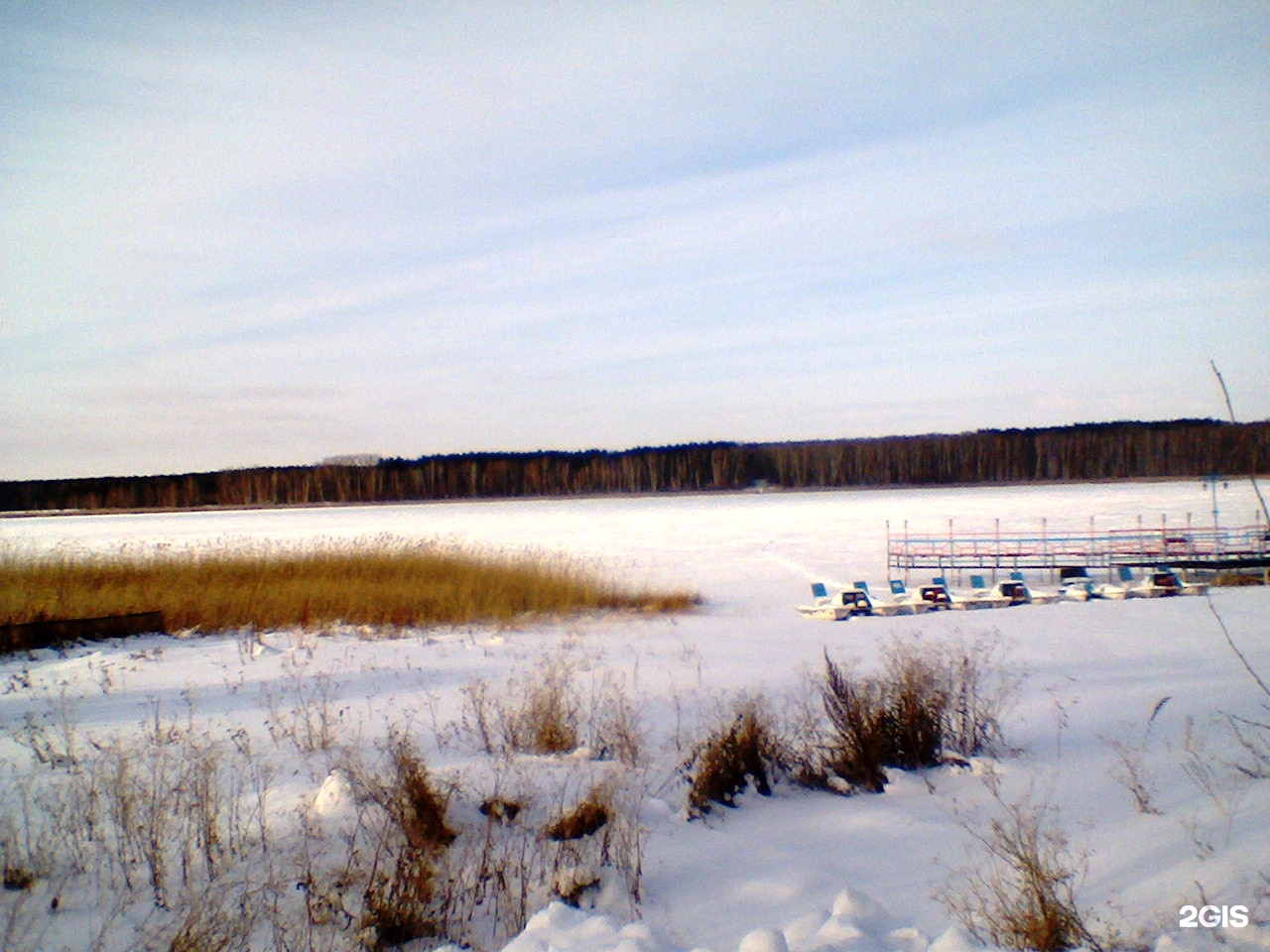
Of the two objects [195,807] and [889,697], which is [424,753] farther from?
[889,697]

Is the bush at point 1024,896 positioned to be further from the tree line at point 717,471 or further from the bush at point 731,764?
the tree line at point 717,471

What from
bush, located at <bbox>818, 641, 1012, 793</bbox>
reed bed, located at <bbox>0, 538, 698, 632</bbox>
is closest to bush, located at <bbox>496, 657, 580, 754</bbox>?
bush, located at <bbox>818, 641, 1012, 793</bbox>

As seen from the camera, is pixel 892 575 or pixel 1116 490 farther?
pixel 1116 490

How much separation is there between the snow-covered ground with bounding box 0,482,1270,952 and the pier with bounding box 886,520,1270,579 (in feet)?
21.6

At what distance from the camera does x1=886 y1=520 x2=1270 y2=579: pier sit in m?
20.4

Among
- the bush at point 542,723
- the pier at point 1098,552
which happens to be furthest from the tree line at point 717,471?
the bush at point 542,723

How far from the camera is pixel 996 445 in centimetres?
8750

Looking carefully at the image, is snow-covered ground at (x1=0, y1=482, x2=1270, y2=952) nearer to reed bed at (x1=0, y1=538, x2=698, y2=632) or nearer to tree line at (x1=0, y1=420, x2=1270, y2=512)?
reed bed at (x1=0, y1=538, x2=698, y2=632)

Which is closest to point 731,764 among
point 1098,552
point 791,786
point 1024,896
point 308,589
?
point 791,786

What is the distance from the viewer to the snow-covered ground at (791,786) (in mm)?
3750

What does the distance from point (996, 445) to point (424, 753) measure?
297 ft

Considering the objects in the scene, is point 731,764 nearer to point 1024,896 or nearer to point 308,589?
point 1024,896

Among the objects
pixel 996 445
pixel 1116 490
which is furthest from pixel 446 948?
pixel 996 445

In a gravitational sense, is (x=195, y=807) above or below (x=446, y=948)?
A: above
